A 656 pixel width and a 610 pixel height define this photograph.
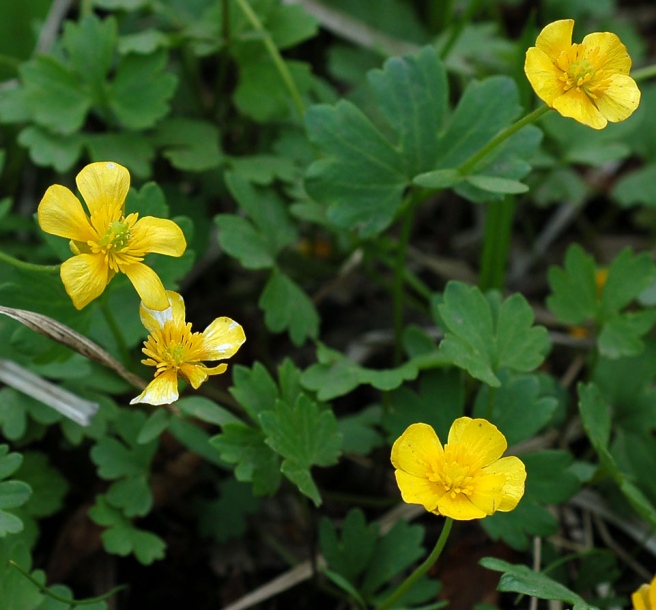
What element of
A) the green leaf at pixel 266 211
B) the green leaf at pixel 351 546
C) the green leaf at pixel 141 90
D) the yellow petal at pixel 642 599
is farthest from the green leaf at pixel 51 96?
the yellow petal at pixel 642 599

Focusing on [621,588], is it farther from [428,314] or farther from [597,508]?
[428,314]

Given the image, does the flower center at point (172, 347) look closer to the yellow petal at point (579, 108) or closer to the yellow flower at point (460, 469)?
the yellow flower at point (460, 469)

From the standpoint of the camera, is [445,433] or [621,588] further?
[621,588]

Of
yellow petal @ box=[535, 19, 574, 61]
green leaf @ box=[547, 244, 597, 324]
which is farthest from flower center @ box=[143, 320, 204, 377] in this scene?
green leaf @ box=[547, 244, 597, 324]

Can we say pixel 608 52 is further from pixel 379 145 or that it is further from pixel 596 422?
pixel 596 422

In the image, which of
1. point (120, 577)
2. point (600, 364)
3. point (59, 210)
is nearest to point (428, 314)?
point (600, 364)

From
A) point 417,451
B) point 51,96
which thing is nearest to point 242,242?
point 51,96

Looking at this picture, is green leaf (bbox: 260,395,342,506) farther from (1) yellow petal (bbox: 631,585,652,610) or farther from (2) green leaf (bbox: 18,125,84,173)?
(2) green leaf (bbox: 18,125,84,173)
